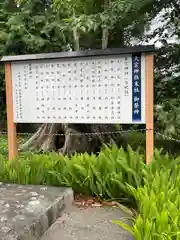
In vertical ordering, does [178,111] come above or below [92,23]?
below

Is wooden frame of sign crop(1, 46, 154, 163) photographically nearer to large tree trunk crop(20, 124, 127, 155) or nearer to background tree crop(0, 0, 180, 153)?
background tree crop(0, 0, 180, 153)

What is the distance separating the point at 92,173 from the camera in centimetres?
366

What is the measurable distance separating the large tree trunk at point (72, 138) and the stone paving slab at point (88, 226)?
2.92m

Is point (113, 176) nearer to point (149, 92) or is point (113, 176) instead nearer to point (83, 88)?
point (149, 92)

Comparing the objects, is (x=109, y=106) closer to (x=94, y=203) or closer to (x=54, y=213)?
(x=94, y=203)

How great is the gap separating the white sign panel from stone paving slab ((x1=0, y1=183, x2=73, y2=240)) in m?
Result: 1.17

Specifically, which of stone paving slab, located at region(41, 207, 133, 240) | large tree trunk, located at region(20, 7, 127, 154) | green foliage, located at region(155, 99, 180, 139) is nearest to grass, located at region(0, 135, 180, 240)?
stone paving slab, located at region(41, 207, 133, 240)

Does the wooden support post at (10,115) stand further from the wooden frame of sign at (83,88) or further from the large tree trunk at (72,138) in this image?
the large tree trunk at (72,138)

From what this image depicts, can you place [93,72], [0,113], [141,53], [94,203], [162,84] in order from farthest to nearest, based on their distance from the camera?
[0,113] < [162,84] < [93,72] < [141,53] < [94,203]

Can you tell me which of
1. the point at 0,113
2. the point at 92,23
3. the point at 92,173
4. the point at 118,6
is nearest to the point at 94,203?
the point at 92,173

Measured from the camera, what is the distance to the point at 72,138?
642 cm

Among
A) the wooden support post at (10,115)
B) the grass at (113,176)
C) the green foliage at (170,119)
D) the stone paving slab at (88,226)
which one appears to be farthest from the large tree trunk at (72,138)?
the stone paving slab at (88,226)

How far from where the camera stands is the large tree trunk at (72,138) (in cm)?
642

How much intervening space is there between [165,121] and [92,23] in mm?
1659
